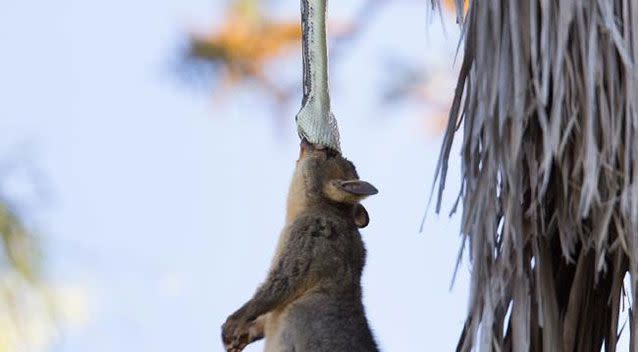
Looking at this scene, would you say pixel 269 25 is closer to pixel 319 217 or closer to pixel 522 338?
pixel 319 217

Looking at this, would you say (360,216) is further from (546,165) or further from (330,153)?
(546,165)

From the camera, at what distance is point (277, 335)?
13.7 ft

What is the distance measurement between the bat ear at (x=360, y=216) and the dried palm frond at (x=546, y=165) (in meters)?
0.89

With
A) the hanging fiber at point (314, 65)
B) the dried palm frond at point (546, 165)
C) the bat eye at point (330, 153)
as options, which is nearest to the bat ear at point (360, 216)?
the bat eye at point (330, 153)

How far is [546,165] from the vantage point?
3.46 metres

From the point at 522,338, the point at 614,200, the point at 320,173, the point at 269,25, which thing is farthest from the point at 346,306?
the point at 269,25

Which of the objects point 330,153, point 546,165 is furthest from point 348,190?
point 546,165

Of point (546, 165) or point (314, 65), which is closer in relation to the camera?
point (546, 165)

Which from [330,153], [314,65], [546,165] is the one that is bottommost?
[546,165]

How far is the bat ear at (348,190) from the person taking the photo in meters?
4.44

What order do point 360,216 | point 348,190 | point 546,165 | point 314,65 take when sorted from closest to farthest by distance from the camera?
point 546,165 < point 314,65 < point 348,190 < point 360,216

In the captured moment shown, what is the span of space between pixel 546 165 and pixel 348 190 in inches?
44.3

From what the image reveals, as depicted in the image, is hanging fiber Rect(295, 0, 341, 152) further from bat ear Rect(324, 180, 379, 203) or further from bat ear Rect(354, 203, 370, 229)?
bat ear Rect(354, 203, 370, 229)

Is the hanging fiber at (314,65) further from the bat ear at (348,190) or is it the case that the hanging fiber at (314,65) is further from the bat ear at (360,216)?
the bat ear at (360,216)
